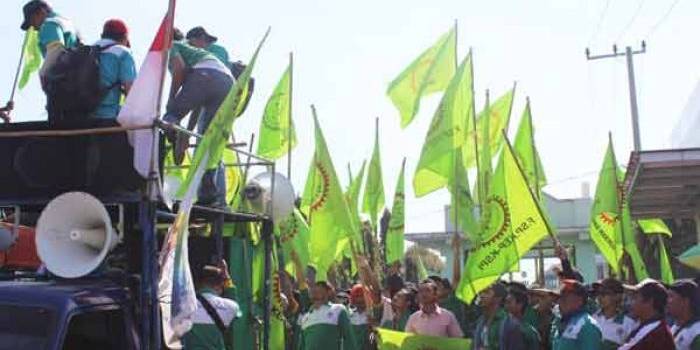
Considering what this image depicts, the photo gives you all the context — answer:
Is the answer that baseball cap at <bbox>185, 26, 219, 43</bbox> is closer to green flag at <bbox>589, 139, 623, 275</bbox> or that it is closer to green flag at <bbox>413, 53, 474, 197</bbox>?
green flag at <bbox>413, 53, 474, 197</bbox>

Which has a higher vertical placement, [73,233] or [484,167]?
[484,167]

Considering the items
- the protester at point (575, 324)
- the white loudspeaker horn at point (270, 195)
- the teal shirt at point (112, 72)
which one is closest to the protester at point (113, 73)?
the teal shirt at point (112, 72)

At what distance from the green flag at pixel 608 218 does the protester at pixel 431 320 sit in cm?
361

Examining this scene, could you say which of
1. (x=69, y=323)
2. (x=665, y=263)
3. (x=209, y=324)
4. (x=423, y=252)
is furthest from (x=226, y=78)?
(x=423, y=252)

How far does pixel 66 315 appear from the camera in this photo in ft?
13.2

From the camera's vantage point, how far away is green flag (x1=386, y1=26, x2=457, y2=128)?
10492mm

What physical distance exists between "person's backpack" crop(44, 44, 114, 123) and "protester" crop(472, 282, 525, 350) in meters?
3.41

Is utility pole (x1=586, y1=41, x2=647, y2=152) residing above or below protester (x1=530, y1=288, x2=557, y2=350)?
above

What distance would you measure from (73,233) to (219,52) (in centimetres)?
335

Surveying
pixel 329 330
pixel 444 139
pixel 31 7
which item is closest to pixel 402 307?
pixel 329 330

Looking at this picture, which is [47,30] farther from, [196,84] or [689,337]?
[689,337]

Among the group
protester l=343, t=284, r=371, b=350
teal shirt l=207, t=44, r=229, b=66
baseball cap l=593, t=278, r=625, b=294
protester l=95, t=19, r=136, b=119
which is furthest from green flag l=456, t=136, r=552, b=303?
protester l=95, t=19, r=136, b=119

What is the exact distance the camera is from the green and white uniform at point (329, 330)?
8.11 m

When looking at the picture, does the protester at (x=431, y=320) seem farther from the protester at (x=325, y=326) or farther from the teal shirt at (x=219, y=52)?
the teal shirt at (x=219, y=52)
